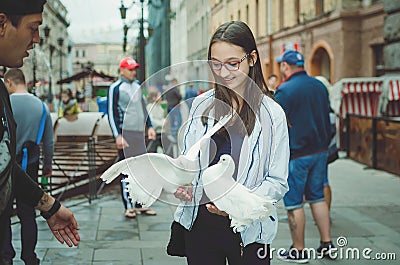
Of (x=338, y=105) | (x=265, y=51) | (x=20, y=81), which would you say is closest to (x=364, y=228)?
(x=20, y=81)

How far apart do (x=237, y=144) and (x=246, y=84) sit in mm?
288

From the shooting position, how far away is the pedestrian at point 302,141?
580 cm

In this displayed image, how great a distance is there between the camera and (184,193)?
2.83 m

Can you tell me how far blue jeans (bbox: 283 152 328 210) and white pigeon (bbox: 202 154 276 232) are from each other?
3067 mm

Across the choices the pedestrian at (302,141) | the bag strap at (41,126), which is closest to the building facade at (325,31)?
the pedestrian at (302,141)

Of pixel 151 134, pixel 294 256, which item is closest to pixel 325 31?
pixel 151 134

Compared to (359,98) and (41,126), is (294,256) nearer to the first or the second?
(41,126)

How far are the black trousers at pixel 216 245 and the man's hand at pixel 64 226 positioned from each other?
1.84 ft

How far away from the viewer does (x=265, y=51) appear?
29578 millimetres

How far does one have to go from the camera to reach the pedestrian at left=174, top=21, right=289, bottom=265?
9.71 feet

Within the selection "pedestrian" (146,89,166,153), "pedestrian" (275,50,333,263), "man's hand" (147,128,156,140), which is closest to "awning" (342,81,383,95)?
"pedestrian" (146,89,166,153)

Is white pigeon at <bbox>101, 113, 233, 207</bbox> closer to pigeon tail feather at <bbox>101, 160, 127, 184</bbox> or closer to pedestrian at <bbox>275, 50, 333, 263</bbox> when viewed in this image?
pigeon tail feather at <bbox>101, 160, 127, 184</bbox>

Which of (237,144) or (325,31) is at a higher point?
(325,31)

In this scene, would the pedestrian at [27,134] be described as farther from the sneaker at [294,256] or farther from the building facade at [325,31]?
the building facade at [325,31]
